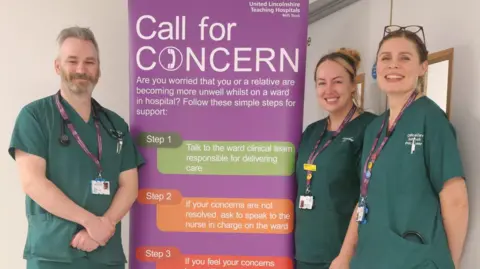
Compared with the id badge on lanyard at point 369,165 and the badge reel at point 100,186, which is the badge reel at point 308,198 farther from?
the badge reel at point 100,186

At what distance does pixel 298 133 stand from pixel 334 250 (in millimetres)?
579

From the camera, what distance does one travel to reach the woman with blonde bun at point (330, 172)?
2.02 metres

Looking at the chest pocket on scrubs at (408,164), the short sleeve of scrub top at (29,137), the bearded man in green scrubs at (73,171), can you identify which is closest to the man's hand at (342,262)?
the chest pocket on scrubs at (408,164)

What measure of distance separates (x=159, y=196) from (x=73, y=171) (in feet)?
1.49

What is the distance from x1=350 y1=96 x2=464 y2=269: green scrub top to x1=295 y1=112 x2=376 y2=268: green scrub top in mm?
280

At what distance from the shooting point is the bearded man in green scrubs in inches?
71.5

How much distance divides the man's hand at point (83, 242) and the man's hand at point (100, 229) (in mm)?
17

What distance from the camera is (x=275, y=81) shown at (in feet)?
7.13

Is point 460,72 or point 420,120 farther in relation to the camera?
point 460,72

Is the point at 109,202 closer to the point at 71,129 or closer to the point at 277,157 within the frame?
the point at 71,129

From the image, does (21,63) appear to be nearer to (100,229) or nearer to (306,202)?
(100,229)

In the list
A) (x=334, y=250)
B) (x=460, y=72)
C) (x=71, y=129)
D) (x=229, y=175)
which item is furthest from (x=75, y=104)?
(x=460, y=72)

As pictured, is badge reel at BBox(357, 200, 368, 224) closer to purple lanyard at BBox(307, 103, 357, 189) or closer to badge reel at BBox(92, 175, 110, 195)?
purple lanyard at BBox(307, 103, 357, 189)

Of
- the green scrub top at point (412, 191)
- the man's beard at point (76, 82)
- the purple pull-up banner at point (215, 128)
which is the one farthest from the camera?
the purple pull-up banner at point (215, 128)
